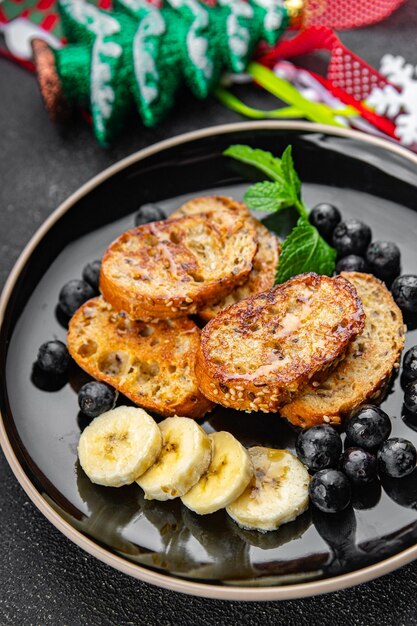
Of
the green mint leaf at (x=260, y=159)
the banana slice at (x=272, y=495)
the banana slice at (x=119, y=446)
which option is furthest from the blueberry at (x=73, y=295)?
the banana slice at (x=272, y=495)

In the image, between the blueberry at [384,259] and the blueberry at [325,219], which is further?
the blueberry at [325,219]

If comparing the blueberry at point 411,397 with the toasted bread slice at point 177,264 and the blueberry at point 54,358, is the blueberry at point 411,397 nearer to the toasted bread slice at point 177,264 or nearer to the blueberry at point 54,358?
the toasted bread slice at point 177,264

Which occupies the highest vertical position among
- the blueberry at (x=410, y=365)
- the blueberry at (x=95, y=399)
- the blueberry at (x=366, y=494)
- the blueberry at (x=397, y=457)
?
the blueberry at (x=410, y=365)

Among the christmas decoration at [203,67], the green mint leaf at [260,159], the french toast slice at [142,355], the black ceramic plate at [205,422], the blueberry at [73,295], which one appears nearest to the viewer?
the black ceramic plate at [205,422]

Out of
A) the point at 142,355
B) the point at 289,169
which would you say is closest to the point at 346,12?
the point at 289,169

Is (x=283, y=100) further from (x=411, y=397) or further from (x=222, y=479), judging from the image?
(x=222, y=479)

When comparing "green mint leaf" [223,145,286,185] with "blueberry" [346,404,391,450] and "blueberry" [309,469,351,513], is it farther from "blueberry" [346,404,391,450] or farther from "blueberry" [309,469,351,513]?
"blueberry" [309,469,351,513]
